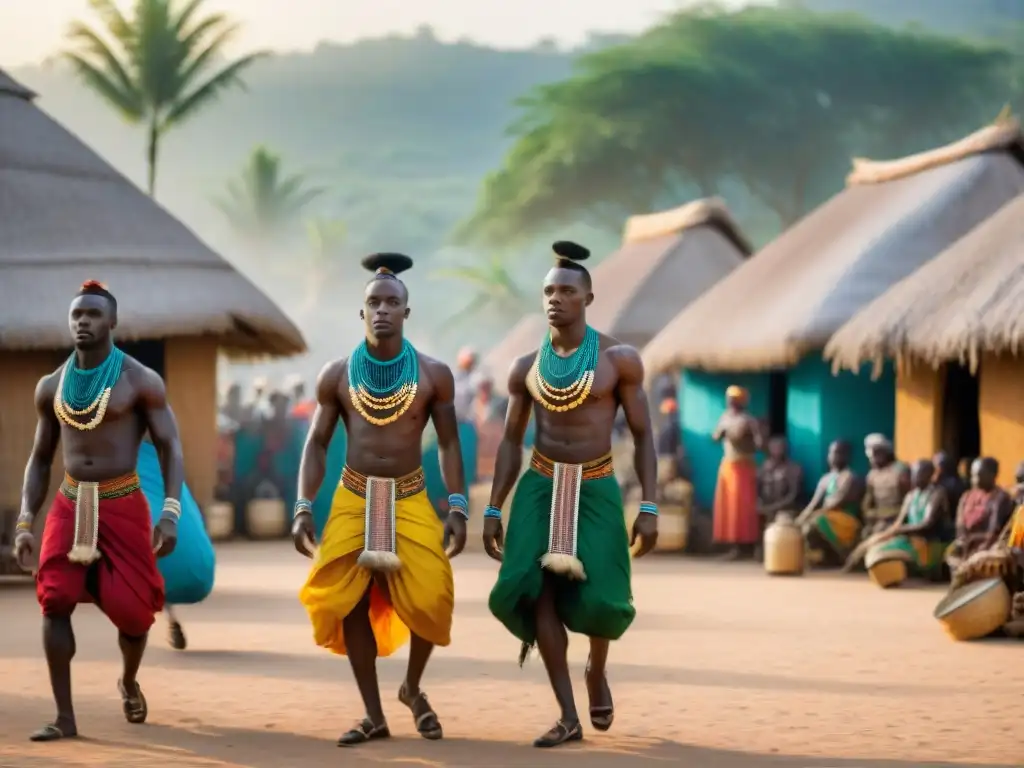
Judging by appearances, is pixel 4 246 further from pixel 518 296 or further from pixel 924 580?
pixel 518 296

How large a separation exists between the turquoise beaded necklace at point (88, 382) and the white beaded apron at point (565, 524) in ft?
5.87

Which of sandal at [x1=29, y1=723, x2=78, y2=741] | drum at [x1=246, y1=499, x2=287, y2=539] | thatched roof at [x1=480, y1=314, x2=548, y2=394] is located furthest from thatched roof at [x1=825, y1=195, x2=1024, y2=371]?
thatched roof at [x1=480, y1=314, x2=548, y2=394]

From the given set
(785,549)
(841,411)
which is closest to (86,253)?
(785,549)

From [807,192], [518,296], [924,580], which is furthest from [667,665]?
[518,296]

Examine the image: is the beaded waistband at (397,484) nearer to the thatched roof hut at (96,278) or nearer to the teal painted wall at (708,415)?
the thatched roof hut at (96,278)

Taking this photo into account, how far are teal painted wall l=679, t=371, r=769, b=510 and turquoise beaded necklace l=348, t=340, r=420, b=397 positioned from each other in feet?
38.1

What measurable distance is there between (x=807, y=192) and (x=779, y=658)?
144ft

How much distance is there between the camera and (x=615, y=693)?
27.7 ft

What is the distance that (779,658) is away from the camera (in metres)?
9.70

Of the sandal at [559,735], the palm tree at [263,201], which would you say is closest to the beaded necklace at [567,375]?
the sandal at [559,735]

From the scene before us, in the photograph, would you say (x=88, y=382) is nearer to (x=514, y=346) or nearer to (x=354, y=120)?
(x=514, y=346)

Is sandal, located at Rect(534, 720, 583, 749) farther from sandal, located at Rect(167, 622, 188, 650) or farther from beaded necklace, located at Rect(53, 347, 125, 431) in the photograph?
sandal, located at Rect(167, 622, 188, 650)

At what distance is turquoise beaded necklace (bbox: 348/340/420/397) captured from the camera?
7.30 meters

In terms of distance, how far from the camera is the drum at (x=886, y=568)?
1391 cm
